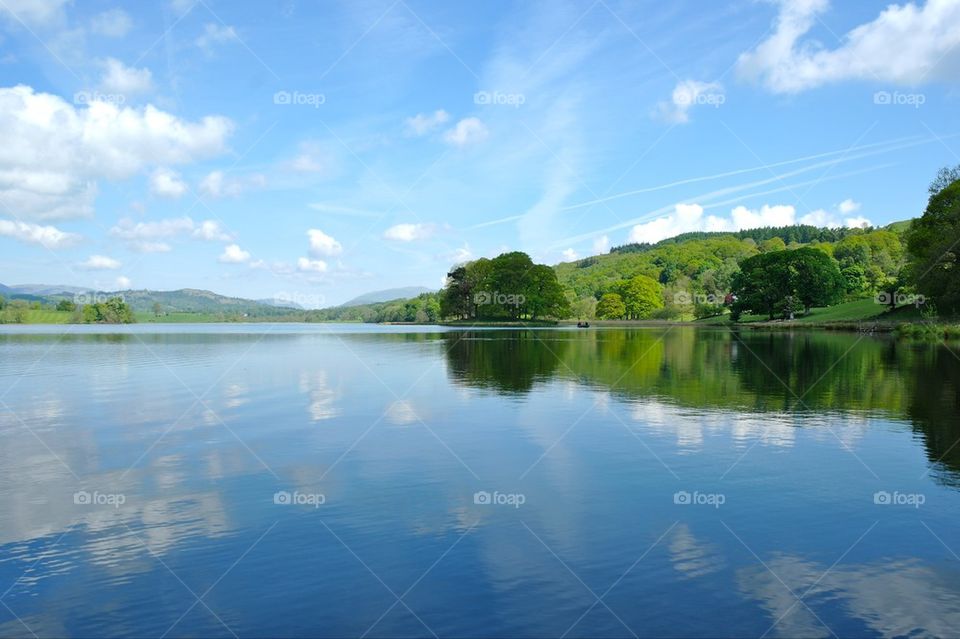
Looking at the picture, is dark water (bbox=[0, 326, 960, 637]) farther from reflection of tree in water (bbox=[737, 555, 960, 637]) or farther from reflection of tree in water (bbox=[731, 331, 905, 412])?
reflection of tree in water (bbox=[731, 331, 905, 412])

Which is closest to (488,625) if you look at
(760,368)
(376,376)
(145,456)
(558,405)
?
(145,456)

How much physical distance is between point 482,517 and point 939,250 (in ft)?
297

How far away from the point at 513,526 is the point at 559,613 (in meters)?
3.76

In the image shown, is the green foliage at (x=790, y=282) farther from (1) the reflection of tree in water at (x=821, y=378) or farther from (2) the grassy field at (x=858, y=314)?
(1) the reflection of tree in water at (x=821, y=378)

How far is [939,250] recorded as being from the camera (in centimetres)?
8325

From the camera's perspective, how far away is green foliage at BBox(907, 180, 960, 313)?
3194 inches

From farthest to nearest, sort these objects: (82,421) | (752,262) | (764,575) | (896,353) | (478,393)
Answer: (752,262) < (896,353) < (478,393) < (82,421) < (764,575)

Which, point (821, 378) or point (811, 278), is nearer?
point (821, 378)

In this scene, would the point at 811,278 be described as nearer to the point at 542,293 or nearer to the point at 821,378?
the point at 542,293

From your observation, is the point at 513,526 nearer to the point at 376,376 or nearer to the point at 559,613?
the point at 559,613

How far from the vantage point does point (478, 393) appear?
34.0 metres

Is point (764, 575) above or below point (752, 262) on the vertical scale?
below

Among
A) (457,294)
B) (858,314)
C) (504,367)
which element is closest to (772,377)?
(504,367)

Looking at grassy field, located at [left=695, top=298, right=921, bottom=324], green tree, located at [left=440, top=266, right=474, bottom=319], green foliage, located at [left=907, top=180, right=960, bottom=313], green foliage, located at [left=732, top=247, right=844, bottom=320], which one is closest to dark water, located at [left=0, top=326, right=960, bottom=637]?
green foliage, located at [left=907, top=180, right=960, bottom=313]
